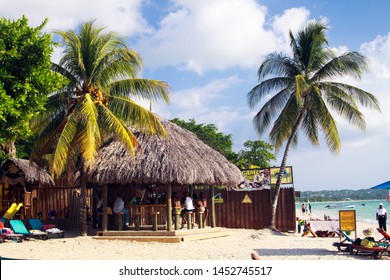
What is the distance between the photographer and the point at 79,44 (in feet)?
54.2

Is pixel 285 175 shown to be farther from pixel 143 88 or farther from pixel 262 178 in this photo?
pixel 143 88

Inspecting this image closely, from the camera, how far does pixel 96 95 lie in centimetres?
1688

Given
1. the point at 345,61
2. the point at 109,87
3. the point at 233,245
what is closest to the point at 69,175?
the point at 109,87

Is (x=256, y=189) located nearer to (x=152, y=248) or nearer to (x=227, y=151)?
(x=152, y=248)

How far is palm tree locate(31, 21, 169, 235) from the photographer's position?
1622 centimetres

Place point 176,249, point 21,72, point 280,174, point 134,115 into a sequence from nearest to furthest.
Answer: point 21,72 < point 176,249 < point 134,115 < point 280,174

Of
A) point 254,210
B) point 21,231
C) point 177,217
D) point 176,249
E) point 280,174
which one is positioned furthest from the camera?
point 254,210

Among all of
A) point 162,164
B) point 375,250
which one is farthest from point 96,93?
point 375,250

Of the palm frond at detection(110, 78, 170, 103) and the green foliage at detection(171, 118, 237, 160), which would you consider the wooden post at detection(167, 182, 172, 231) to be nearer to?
the palm frond at detection(110, 78, 170, 103)

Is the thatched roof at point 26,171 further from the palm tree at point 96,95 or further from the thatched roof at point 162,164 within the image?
the thatched roof at point 162,164

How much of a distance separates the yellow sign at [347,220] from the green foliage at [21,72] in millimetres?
8954

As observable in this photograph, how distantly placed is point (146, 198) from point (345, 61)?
9.51 m

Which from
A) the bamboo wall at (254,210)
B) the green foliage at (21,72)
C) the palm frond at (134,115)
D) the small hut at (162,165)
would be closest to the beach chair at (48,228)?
the small hut at (162,165)

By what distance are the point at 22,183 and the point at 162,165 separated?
7733mm
